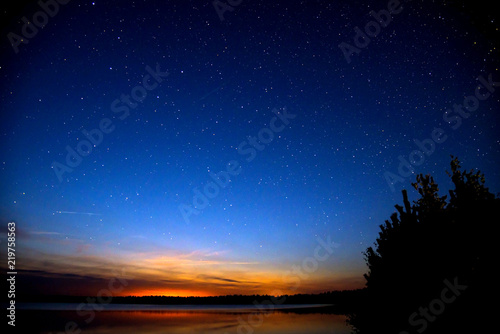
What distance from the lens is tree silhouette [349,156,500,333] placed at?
297 inches

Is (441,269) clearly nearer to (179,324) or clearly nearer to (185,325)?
(185,325)

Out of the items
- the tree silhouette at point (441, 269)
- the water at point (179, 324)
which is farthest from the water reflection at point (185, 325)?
the tree silhouette at point (441, 269)

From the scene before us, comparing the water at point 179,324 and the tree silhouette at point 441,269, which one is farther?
the water at point 179,324

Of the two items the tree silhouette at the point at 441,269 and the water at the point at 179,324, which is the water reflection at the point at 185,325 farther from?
the tree silhouette at the point at 441,269

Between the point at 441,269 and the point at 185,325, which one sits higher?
the point at 441,269

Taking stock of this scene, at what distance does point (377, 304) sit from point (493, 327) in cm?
551

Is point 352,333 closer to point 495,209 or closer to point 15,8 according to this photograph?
point 495,209

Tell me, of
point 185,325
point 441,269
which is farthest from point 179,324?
point 441,269

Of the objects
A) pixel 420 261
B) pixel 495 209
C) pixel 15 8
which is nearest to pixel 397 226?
pixel 420 261

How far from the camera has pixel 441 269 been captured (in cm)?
848

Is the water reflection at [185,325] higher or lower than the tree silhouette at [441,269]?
lower

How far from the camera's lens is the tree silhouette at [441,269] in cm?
754

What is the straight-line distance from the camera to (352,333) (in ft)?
56.0

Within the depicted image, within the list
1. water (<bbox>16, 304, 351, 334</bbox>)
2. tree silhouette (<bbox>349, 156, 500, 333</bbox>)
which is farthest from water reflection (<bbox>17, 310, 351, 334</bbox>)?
tree silhouette (<bbox>349, 156, 500, 333</bbox>)
